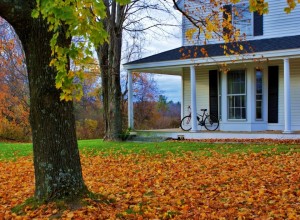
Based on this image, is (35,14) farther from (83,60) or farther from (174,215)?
(174,215)

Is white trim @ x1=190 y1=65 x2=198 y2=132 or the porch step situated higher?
white trim @ x1=190 y1=65 x2=198 y2=132

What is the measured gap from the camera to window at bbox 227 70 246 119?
16000 millimetres

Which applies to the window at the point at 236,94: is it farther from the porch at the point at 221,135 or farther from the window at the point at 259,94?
the porch at the point at 221,135

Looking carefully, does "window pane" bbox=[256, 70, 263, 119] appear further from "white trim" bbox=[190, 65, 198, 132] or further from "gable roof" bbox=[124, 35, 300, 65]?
"white trim" bbox=[190, 65, 198, 132]

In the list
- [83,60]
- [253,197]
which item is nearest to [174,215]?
[253,197]

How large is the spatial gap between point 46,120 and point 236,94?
11.9m

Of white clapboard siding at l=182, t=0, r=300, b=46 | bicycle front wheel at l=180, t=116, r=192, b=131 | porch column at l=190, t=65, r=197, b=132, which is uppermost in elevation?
white clapboard siding at l=182, t=0, r=300, b=46

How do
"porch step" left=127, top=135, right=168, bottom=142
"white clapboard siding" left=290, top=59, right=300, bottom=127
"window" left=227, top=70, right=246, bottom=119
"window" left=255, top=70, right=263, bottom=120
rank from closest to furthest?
"white clapboard siding" left=290, top=59, right=300, bottom=127, "window" left=255, top=70, right=263, bottom=120, "window" left=227, top=70, right=246, bottom=119, "porch step" left=127, top=135, right=168, bottom=142

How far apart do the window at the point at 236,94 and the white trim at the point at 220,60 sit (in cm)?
135

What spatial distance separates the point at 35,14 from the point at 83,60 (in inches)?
27.8

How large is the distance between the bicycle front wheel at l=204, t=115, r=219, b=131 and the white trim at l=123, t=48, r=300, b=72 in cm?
Answer: 271

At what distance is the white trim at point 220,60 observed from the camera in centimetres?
1378

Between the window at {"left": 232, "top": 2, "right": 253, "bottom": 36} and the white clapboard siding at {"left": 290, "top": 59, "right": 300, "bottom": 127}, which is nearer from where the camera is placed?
the white clapboard siding at {"left": 290, "top": 59, "right": 300, "bottom": 127}

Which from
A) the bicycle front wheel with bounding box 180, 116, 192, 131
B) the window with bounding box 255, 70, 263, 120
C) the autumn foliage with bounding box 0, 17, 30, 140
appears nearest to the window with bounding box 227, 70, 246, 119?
the window with bounding box 255, 70, 263, 120
